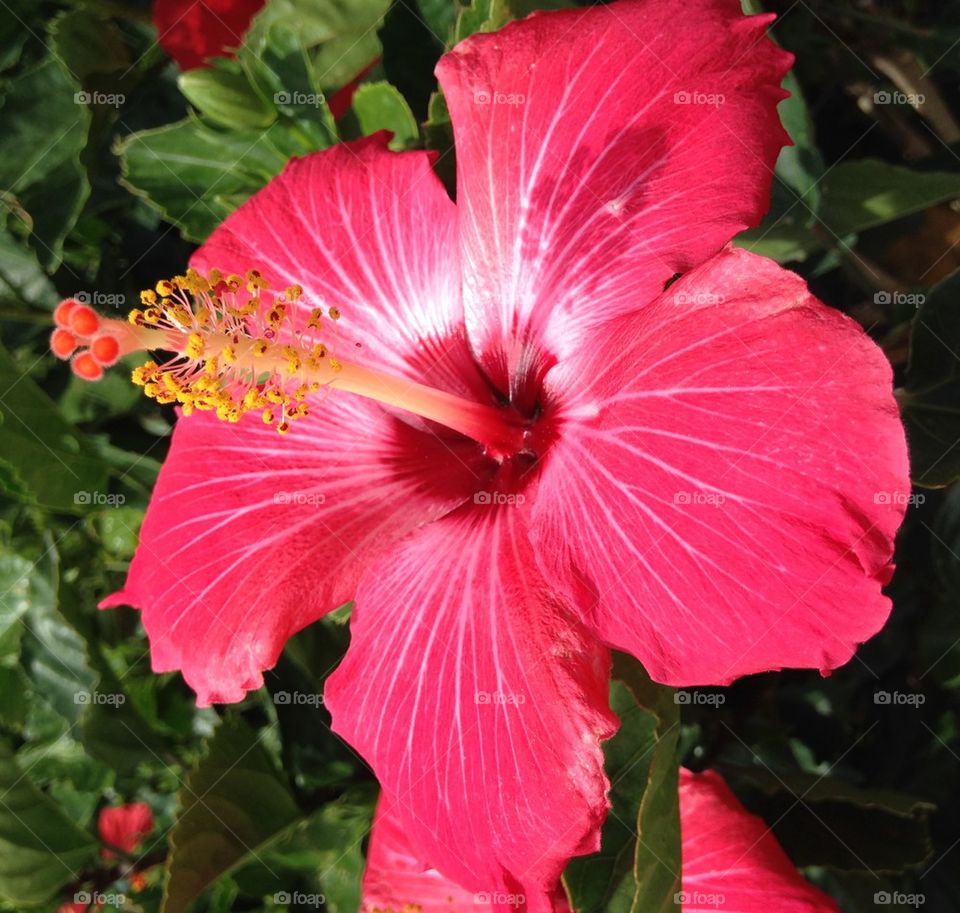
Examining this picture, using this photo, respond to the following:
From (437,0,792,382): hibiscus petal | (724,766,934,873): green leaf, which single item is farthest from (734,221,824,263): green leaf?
(724,766,934,873): green leaf

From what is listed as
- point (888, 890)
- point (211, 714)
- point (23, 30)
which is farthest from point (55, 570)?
point (888, 890)

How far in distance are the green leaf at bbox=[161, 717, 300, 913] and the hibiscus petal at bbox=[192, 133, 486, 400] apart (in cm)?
70

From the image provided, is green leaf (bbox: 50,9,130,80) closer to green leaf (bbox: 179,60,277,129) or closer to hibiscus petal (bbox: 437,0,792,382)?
green leaf (bbox: 179,60,277,129)

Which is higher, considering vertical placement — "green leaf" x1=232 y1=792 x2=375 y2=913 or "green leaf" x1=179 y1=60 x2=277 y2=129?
"green leaf" x1=179 y1=60 x2=277 y2=129

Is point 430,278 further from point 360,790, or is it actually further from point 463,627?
point 360,790

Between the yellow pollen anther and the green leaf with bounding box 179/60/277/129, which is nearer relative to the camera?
the yellow pollen anther

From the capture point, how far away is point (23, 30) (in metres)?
1.96

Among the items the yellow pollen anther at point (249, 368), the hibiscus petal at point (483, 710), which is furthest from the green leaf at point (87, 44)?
the hibiscus petal at point (483, 710)

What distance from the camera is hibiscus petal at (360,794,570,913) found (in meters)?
1.51

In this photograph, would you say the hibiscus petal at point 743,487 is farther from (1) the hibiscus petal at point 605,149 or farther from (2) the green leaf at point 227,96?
(2) the green leaf at point 227,96

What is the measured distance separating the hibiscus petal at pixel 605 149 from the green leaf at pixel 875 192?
0.51 meters

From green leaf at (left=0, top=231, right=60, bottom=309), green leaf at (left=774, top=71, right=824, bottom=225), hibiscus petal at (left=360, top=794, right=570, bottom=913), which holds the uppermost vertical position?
green leaf at (left=0, top=231, right=60, bottom=309)

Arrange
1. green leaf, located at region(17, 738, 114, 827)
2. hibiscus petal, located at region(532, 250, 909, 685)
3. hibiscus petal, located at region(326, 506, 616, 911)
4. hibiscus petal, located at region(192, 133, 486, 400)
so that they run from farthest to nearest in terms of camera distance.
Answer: green leaf, located at region(17, 738, 114, 827)
hibiscus petal, located at region(192, 133, 486, 400)
hibiscus petal, located at region(326, 506, 616, 911)
hibiscus petal, located at region(532, 250, 909, 685)

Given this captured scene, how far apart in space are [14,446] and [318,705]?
72 cm
